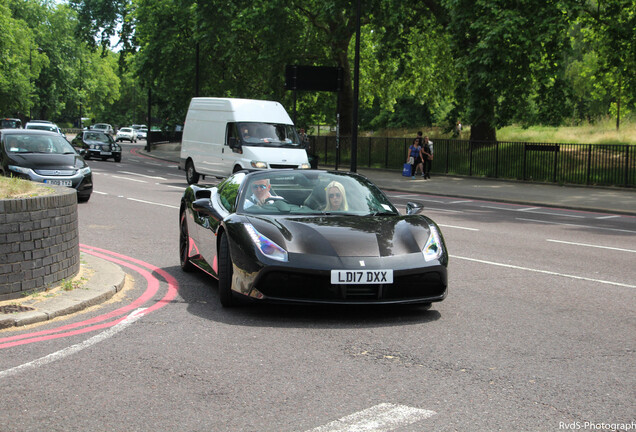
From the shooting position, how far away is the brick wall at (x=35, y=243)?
6930mm

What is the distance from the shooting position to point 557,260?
10.9 m

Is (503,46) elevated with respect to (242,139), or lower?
elevated

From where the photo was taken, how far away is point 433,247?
7176 millimetres

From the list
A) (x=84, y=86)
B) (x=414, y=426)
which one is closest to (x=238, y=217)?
(x=414, y=426)

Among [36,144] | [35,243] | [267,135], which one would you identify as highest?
A: [267,135]

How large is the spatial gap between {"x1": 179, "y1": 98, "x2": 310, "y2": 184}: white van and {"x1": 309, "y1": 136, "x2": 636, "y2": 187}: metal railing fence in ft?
27.5

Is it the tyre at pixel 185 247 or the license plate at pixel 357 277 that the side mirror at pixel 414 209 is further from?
the tyre at pixel 185 247

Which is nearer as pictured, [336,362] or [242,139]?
[336,362]

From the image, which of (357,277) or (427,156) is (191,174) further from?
(357,277)

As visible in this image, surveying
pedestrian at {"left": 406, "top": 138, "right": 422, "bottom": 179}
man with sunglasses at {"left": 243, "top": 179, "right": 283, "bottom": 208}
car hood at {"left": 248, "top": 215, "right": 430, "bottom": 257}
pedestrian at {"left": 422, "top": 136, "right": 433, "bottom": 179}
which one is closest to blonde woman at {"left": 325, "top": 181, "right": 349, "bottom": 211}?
car hood at {"left": 248, "top": 215, "right": 430, "bottom": 257}

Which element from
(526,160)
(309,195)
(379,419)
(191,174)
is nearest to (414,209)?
(309,195)

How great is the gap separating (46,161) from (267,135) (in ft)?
26.5

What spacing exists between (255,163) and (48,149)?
636 cm

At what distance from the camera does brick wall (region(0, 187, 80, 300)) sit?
22.7 ft
